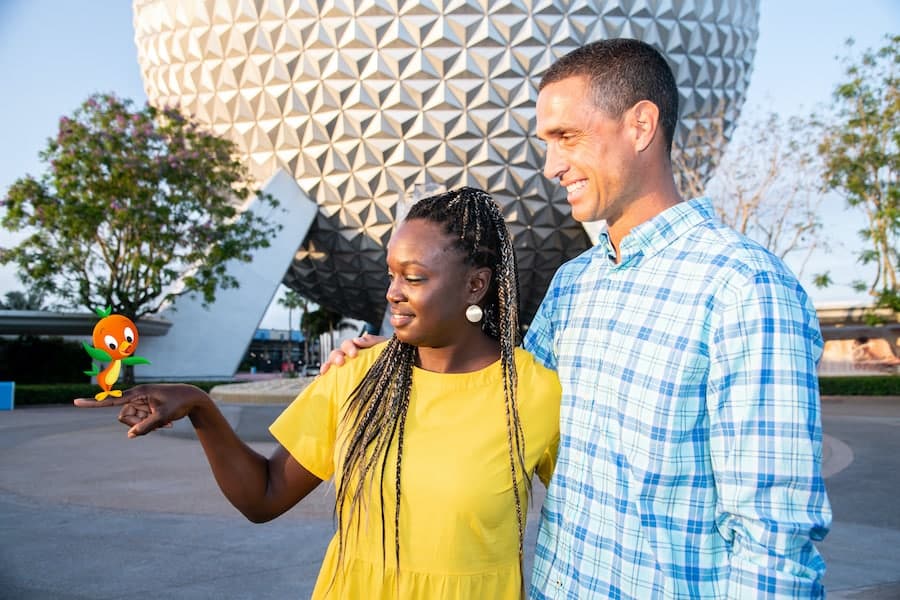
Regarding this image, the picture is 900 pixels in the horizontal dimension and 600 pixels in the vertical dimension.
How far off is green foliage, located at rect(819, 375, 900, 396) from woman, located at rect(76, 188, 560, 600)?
20224mm

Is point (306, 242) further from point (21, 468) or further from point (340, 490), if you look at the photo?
point (340, 490)

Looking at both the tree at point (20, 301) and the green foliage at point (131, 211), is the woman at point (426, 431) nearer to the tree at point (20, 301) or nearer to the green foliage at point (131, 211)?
the green foliage at point (131, 211)

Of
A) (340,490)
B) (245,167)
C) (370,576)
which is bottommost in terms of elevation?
(370,576)

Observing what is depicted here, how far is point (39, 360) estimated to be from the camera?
66.7 ft

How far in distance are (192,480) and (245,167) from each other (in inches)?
502

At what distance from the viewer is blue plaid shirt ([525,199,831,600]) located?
1294 mm

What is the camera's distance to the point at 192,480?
6.66m

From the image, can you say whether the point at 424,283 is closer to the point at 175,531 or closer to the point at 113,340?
the point at 113,340

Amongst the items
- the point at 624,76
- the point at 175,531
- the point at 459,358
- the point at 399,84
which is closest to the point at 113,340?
the point at 459,358

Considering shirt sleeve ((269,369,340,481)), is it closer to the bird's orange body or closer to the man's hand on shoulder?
the man's hand on shoulder

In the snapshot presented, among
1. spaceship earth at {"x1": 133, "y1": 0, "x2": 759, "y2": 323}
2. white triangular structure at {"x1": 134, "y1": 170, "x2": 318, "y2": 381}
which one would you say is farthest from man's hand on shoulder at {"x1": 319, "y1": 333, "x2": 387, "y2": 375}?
white triangular structure at {"x1": 134, "y1": 170, "x2": 318, "y2": 381}

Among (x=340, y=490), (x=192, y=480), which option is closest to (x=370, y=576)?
(x=340, y=490)

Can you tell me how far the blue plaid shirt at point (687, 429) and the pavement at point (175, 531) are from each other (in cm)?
124

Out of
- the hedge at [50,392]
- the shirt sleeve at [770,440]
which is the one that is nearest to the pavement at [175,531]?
the shirt sleeve at [770,440]
